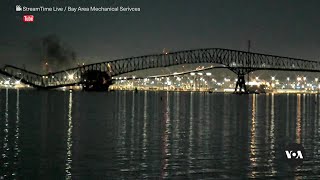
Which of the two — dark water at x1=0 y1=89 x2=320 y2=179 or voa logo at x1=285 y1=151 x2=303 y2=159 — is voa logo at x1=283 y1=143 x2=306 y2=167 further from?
dark water at x1=0 y1=89 x2=320 y2=179

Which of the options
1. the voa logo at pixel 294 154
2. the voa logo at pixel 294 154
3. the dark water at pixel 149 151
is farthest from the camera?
the voa logo at pixel 294 154

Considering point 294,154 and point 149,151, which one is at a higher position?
point 149,151

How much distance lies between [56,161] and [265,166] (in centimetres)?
743

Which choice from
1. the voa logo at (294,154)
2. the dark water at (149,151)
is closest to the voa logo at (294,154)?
the voa logo at (294,154)

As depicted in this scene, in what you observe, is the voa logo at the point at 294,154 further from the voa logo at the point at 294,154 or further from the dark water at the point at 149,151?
the dark water at the point at 149,151

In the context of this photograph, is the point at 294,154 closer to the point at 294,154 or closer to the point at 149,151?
the point at 294,154

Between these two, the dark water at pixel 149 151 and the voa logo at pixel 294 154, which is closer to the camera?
the dark water at pixel 149 151

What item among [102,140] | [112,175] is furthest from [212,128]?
[112,175]

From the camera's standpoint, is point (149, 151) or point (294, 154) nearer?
point (149, 151)

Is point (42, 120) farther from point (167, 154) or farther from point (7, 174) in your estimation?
point (7, 174)

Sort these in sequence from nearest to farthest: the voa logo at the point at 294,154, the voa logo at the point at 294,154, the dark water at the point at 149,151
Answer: the dark water at the point at 149,151
the voa logo at the point at 294,154
the voa logo at the point at 294,154

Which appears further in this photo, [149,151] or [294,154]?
[294,154]

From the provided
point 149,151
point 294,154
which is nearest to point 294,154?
point 294,154

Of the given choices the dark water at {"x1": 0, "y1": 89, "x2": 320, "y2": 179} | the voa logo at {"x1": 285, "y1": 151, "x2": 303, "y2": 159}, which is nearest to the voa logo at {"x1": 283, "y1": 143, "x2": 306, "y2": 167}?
the voa logo at {"x1": 285, "y1": 151, "x2": 303, "y2": 159}
